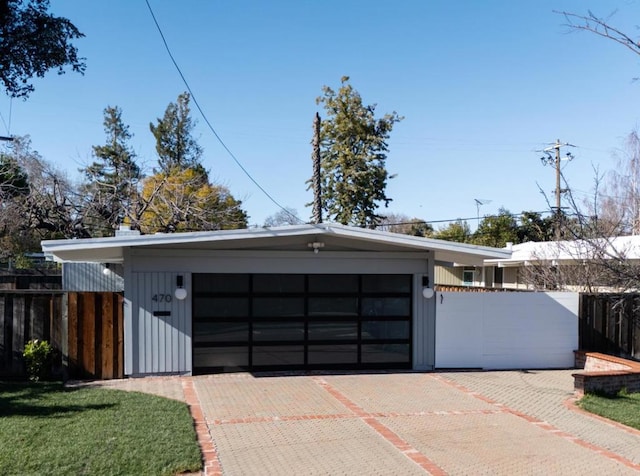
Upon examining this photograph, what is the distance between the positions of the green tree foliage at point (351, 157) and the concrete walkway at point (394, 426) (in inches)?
777

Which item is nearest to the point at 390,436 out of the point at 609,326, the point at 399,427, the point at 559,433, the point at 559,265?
the point at 399,427

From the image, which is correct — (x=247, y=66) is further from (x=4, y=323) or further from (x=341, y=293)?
(x=4, y=323)

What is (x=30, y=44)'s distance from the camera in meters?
9.80

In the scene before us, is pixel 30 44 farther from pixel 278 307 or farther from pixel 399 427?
pixel 399 427

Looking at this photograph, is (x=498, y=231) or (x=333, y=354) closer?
(x=333, y=354)

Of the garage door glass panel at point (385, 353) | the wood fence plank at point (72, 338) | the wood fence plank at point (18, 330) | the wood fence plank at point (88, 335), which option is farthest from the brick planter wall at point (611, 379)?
the wood fence plank at point (18, 330)

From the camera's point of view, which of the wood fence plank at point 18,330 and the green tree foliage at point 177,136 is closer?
the wood fence plank at point 18,330

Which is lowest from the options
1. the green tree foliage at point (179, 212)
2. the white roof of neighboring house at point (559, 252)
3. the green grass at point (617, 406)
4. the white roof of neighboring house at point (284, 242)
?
the green grass at point (617, 406)

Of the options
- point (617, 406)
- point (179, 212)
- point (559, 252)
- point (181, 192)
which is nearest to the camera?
point (617, 406)

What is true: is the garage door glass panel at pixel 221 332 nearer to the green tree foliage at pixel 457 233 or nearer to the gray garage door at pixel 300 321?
the gray garage door at pixel 300 321

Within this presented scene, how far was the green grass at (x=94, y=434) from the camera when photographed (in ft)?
18.8

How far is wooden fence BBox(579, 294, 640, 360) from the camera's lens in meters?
12.5

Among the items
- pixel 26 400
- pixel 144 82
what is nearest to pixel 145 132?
pixel 144 82

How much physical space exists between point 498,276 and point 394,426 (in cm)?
1989
